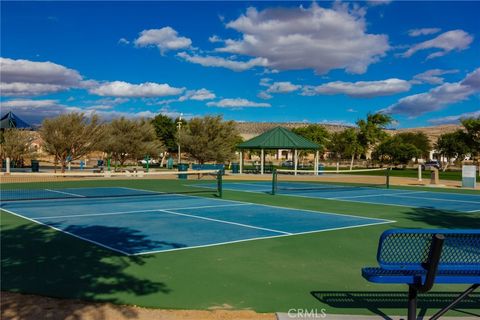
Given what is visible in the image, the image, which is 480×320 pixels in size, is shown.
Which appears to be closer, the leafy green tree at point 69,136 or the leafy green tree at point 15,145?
the leafy green tree at point 69,136


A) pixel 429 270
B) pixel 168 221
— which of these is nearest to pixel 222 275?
pixel 429 270

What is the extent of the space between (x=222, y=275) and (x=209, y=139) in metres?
36.7

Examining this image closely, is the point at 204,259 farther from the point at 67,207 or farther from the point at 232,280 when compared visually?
the point at 67,207

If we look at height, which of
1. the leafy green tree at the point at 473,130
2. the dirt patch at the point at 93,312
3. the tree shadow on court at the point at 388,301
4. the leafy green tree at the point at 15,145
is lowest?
the tree shadow on court at the point at 388,301

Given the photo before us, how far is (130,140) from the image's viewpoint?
133 ft

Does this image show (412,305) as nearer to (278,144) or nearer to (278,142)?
(278,144)

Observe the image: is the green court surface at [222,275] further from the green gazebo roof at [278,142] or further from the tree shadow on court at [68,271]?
the green gazebo roof at [278,142]

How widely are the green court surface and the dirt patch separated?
20cm

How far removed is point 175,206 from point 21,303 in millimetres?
9729

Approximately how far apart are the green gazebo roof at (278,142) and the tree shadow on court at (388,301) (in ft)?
105

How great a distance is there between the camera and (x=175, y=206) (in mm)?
14875

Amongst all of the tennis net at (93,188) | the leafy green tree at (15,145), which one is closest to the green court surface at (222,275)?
the tennis net at (93,188)

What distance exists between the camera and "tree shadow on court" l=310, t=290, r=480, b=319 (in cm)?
520

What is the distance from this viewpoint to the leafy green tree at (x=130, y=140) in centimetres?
3988
